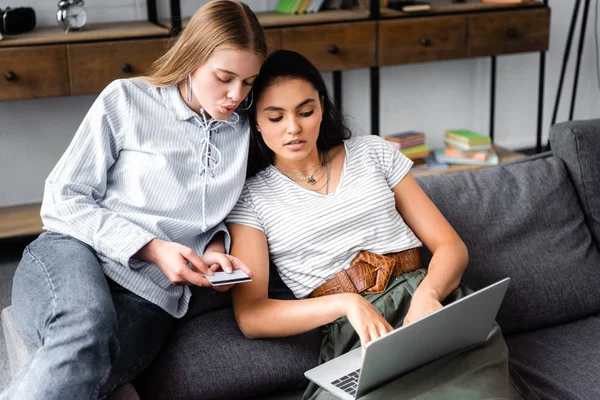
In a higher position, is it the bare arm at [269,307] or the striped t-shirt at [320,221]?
the striped t-shirt at [320,221]

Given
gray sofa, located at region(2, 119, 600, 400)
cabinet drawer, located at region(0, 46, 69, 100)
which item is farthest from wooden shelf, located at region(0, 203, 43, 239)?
gray sofa, located at region(2, 119, 600, 400)

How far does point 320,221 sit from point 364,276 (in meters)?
0.15

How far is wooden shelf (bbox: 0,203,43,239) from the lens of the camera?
3.03 meters

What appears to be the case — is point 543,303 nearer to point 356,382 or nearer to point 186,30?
point 356,382

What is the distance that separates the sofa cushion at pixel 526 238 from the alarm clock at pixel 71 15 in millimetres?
1661

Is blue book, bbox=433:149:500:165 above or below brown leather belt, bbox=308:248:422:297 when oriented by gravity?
below

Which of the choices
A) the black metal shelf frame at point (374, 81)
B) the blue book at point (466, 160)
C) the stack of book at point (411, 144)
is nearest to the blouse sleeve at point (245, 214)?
the black metal shelf frame at point (374, 81)

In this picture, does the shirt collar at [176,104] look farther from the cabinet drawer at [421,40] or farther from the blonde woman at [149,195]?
the cabinet drawer at [421,40]

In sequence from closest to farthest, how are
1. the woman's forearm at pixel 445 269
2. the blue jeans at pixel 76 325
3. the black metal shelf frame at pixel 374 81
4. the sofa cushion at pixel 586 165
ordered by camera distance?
1. the blue jeans at pixel 76 325
2. the woman's forearm at pixel 445 269
3. the sofa cushion at pixel 586 165
4. the black metal shelf frame at pixel 374 81

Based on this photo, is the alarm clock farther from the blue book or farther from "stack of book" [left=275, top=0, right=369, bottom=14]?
the blue book

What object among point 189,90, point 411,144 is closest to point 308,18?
point 411,144

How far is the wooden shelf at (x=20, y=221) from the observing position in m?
3.03

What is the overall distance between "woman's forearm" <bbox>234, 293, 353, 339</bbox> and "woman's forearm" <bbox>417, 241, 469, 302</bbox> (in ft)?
0.65

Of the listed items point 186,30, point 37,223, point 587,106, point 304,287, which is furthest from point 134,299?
point 587,106
